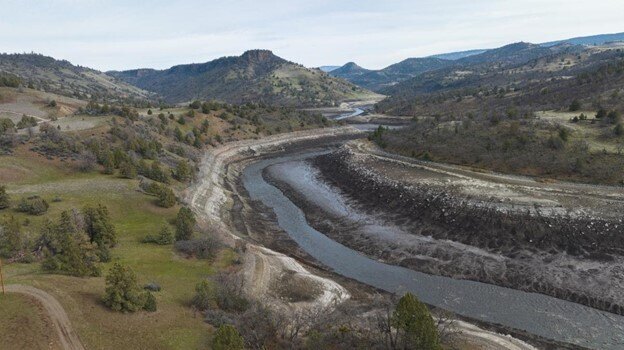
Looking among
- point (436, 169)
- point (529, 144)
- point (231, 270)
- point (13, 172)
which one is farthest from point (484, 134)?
point (13, 172)

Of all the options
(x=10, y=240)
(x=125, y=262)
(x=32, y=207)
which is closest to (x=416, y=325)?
(x=125, y=262)

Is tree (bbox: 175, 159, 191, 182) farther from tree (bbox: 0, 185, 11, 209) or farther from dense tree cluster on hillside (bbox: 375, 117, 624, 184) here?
dense tree cluster on hillside (bbox: 375, 117, 624, 184)

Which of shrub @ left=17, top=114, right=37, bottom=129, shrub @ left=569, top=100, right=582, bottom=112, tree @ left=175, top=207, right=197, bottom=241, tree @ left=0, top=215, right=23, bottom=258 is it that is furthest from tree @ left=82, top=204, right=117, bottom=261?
shrub @ left=569, top=100, right=582, bottom=112

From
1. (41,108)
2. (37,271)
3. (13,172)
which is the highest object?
(41,108)

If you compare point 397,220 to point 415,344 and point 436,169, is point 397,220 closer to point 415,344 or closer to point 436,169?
point 436,169

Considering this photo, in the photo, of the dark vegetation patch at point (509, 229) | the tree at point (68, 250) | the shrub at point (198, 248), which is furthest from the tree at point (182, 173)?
the tree at point (68, 250)

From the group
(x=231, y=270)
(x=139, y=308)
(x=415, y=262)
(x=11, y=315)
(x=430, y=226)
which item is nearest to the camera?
(x=11, y=315)
